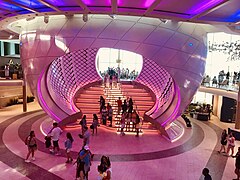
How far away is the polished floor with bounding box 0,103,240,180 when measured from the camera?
26.6 ft

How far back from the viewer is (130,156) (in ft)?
32.2

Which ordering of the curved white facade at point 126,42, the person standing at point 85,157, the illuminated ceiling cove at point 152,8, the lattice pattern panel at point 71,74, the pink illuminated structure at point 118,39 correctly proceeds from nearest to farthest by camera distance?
the illuminated ceiling cove at point 152,8
the person standing at point 85,157
the pink illuminated structure at point 118,39
the curved white facade at point 126,42
the lattice pattern panel at point 71,74

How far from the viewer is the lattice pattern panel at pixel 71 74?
1473cm

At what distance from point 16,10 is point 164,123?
8.86 m

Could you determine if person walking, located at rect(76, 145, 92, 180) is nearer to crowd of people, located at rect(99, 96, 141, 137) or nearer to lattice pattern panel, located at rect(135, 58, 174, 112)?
crowd of people, located at rect(99, 96, 141, 137)

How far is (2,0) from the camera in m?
6.78

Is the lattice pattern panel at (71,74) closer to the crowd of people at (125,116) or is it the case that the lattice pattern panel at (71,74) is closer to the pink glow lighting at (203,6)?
the crowd of people at (125,116)

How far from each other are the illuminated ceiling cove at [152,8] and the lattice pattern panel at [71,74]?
21.5 ft

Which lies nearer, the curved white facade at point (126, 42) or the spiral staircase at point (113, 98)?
the curved white facade at point (126, 42)

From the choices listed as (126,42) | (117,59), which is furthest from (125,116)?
(117,59)

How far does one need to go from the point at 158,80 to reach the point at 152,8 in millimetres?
10463

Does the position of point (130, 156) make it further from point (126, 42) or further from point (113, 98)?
point (113, 98)

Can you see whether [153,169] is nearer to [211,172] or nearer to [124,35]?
[211,172]

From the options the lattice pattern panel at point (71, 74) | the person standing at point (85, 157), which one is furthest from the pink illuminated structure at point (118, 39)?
the person standing at point (85, 157)
